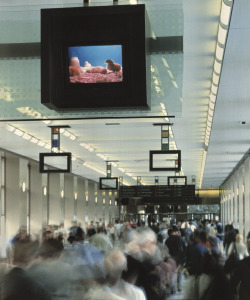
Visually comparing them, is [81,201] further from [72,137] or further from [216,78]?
[216,78]

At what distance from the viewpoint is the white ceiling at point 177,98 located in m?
5.38

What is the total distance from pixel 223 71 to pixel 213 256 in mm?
5826

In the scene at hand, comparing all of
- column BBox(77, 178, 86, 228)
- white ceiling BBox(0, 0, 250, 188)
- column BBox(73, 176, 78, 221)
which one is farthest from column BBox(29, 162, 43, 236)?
column BBox(77, 178, 86, 228)

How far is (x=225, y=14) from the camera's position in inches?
314

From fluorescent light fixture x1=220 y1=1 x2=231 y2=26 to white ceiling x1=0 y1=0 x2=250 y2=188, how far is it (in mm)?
100

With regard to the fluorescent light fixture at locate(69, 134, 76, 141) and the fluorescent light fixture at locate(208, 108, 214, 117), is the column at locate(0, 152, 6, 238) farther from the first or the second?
the fluorescent light fixture at locate(208, 108, 214, 117)

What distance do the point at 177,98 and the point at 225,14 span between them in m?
2.97

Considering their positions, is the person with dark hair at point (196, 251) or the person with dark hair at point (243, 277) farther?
the person with dark hair at point (196, 251)

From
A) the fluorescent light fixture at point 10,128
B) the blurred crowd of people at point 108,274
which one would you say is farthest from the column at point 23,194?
the blurred crowd of people at point 108,274

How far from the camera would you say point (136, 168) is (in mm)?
37344

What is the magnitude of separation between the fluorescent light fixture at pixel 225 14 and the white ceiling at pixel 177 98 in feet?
0.33

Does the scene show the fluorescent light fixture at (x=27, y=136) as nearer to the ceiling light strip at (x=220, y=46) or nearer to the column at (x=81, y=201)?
the ceiling light strip at (x=220, y=46)

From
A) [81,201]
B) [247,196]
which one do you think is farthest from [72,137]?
[81,201]

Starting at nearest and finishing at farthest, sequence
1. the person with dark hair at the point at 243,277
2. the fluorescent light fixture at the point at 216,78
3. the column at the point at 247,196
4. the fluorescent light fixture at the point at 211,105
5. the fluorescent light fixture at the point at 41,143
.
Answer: the person with dark hair at the point at 243,277
the fluorescent light fixture at the point at 216,78
the fluorescent light fixture at the point at 211,105
the fluorescent light fixture at the point at 41,143
the column at the point at 247,196
